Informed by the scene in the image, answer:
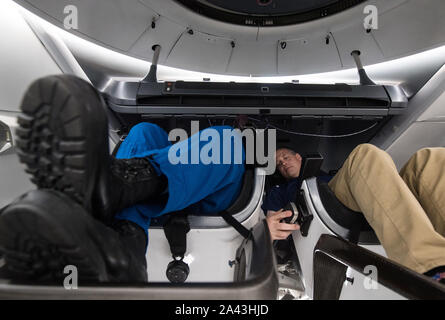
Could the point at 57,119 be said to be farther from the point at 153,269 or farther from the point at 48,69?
the point at 48,69

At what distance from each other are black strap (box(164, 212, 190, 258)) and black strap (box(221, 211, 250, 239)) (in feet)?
0.43

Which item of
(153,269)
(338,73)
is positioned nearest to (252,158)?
(153,269)

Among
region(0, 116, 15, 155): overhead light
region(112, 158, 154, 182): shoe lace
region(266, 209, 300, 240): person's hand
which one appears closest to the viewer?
region(112, 158, 154, 182): shoe lace

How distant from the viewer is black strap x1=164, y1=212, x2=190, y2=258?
68 cm

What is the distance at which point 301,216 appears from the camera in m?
0.88

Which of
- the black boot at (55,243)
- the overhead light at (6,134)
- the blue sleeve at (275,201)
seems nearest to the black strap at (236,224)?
the black boot at (55,243)

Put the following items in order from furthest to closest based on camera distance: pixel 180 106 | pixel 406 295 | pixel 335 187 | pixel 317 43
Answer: pixel 317 43 → pixel 180 106 → pixel 335 187 → pixel 406 295

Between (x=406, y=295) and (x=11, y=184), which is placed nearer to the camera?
(x=406, y=295)

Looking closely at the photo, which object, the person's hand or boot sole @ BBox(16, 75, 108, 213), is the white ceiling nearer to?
boot sole @ BBox(16, 75, 108, 213)

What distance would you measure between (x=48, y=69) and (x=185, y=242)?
1192 mm

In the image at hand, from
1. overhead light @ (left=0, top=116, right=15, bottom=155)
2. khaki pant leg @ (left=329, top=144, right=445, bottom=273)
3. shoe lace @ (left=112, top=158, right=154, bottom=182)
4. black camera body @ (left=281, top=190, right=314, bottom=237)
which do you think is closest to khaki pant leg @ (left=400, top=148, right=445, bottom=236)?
khaki pant leg @ (left=329, top=144, right=445, bottom=273)

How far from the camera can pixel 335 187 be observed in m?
0.90

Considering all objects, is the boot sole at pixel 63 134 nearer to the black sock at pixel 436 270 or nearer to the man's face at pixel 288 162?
the black sock at pixel 436 270

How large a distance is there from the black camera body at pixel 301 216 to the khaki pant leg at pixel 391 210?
16 cm
